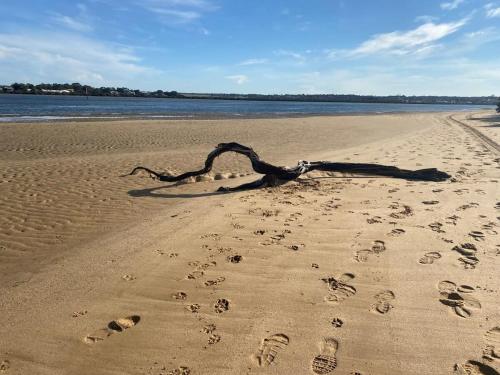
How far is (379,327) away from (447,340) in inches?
18.5

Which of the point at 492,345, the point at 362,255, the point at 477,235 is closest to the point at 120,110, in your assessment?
the point at 362,255

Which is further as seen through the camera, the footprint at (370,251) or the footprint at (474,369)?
the footprint at (370,251)

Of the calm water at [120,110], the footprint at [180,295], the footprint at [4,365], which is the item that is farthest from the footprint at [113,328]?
the calm water at [120,110]

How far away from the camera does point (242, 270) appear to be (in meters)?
4.07

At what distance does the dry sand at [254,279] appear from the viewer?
9.15 ft

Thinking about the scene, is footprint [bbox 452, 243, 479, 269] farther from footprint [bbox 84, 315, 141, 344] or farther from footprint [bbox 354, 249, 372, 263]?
footprint [bbox 84, 315, 141, 344]

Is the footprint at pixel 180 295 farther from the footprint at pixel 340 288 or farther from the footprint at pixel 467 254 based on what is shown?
the footprint at pixel 467 254

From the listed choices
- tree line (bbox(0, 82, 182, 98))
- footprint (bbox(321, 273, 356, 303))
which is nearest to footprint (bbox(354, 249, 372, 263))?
footprint (bbox(321, 273, 356, 303))

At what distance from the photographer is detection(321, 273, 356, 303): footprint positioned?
3.46 m

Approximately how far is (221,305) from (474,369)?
75.3 inches

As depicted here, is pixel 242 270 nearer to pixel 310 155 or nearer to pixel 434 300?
pixel 434 300

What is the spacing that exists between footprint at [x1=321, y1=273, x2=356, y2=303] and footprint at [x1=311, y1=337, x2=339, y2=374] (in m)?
0.58

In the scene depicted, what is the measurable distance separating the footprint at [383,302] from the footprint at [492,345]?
0.71m

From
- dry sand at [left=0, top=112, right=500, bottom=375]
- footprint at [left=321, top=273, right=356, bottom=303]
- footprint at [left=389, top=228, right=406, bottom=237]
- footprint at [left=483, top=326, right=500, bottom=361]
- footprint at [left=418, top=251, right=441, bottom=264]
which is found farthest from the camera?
footprint at [left=389, top=228, right=406, bottom=237]
